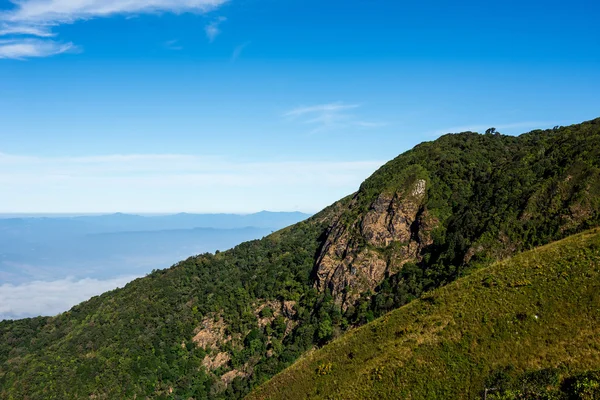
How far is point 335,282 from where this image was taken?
291 feet

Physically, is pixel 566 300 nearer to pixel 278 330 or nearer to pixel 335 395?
pixel 335 395

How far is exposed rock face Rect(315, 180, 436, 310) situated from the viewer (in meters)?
85.2

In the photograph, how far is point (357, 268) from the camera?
86.6 m

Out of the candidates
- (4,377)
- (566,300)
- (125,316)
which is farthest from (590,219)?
(4,377)

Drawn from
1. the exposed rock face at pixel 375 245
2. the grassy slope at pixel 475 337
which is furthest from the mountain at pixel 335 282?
the grassy slope at pixel 475 337

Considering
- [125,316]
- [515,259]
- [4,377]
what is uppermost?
[515,259]

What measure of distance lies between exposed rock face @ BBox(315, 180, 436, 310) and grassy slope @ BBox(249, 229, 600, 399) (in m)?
47.4

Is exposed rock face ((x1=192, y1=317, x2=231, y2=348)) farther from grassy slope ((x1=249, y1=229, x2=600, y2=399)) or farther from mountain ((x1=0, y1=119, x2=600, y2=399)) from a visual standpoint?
grassy slope ((x1=249, y1=229, x2=600, y2=399))

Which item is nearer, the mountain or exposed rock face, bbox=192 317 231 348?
the mountain

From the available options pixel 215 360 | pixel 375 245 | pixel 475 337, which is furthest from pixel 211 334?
pixel 475 337

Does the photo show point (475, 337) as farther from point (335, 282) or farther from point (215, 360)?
point (215, 360)

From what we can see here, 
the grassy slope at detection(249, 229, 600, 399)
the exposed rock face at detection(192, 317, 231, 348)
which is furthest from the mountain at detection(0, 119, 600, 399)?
the grassy slope at detection(249, 229, 600, 399)

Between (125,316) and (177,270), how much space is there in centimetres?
2602

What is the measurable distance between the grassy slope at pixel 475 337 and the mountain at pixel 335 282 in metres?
30.3
